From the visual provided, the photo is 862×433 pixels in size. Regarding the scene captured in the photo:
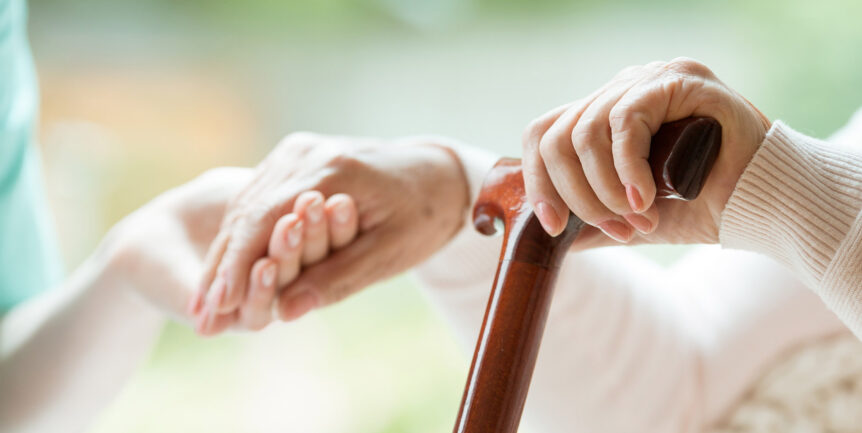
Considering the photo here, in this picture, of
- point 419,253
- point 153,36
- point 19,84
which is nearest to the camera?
point 419,253

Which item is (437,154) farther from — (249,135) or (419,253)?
(249,135)

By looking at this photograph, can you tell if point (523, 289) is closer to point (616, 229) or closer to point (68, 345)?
point (616, 229)

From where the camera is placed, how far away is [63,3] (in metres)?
2.17

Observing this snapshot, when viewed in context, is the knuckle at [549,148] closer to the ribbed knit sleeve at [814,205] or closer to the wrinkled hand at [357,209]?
the ribbed knit sleeve at [814,205]

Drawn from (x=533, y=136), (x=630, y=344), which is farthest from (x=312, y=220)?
(x=630, y=344)

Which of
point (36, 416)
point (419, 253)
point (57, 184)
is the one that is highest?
point (419, 253)

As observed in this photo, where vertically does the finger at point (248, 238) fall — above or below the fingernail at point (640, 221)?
below

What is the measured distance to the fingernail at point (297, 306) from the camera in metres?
0.65

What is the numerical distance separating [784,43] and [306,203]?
1823 millimetres

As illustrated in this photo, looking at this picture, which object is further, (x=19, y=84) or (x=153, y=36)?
(x=153, y=36)

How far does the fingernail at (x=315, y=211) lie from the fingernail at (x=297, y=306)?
0.07 meters

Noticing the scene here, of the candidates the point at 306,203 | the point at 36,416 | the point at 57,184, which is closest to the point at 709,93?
the point at 306,203

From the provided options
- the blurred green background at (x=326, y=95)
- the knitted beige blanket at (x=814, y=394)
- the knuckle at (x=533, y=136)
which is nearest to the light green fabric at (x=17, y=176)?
the knuckle at (x=533, y=136)

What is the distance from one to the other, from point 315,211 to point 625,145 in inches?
11.8
